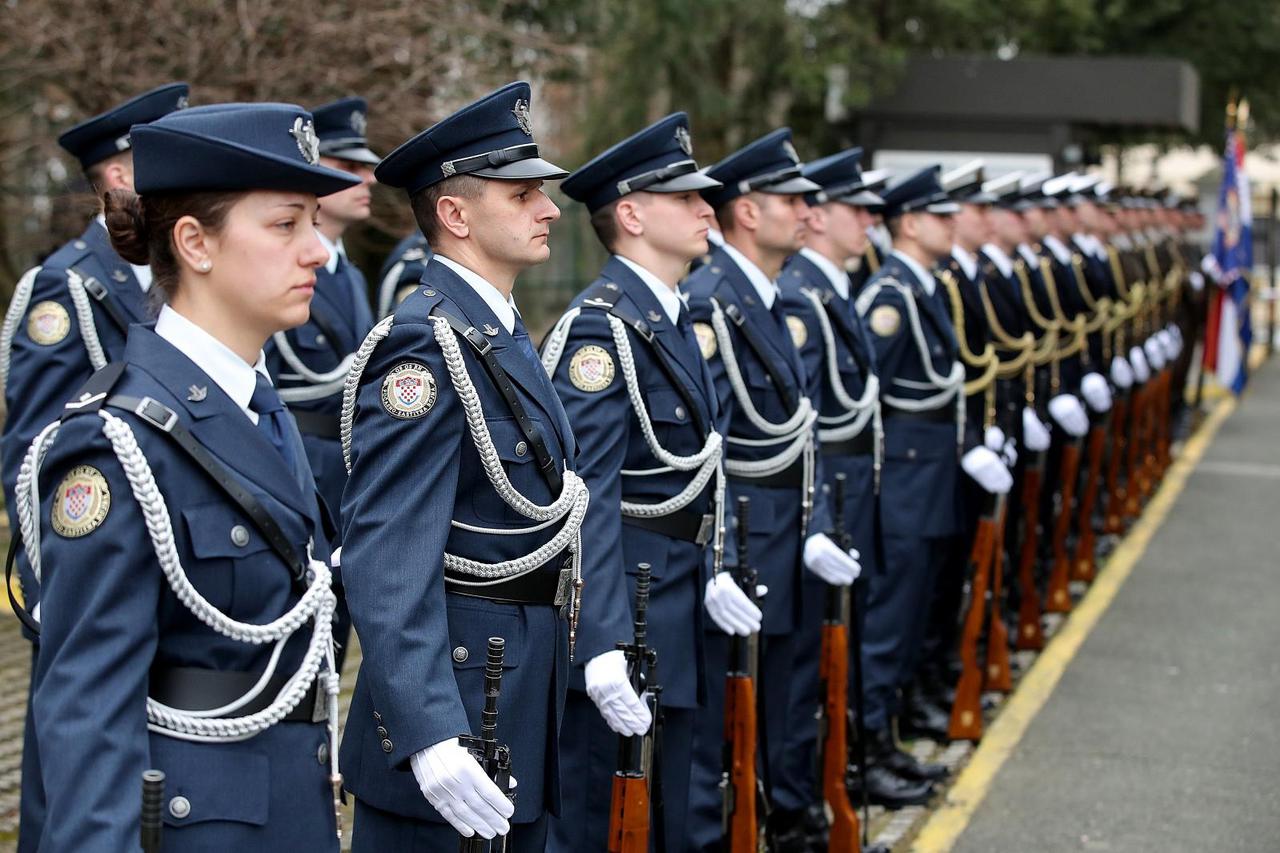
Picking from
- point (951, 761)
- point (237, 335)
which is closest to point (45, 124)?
point (951, 761)

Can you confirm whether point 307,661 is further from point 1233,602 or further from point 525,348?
point 1233,602

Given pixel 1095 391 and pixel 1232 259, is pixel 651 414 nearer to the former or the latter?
pixel 1095 391

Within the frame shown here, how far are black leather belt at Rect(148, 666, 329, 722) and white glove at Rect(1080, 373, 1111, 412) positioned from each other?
7.59 meters

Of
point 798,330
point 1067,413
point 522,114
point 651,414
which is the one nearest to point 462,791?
point 522,114

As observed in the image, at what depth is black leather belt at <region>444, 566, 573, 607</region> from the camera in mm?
3221

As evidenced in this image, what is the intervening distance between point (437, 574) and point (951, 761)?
3.88 m

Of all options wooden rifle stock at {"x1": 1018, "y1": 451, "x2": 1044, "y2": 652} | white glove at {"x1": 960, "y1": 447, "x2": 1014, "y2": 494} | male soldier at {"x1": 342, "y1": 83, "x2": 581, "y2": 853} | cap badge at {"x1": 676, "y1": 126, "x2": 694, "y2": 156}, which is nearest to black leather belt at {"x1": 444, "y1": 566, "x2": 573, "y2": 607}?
male soldier at {"x1": 342, "y1": 83, "x2": 581, "y2": 853}

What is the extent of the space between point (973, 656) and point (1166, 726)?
3.14 feet

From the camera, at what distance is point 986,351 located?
7.53 metres

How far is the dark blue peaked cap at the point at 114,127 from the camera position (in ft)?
15.6

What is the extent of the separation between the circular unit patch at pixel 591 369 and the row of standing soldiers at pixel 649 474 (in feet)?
0.04

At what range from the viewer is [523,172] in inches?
130

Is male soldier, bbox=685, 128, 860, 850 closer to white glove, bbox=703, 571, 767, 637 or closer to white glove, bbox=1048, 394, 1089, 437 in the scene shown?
white glove, bbox=703, 571, 767, 637

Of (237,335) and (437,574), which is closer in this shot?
(237,335)
